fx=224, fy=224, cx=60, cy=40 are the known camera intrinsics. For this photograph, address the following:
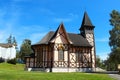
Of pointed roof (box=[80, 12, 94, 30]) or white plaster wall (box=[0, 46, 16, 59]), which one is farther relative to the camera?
white plaster wall (box=[0, 46, 16, 59])

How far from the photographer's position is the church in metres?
38.4

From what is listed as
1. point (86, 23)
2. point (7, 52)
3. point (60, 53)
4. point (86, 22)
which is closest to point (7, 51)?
point (7, 52)

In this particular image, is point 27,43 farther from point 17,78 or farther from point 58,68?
point 17,78

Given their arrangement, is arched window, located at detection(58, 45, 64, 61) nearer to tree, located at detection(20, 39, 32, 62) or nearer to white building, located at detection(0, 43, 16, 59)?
white building, located at detection(0, 43, 16, 59)

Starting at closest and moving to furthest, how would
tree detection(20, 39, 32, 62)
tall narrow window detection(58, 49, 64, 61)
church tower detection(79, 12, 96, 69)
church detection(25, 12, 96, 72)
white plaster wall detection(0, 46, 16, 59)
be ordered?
1. church detection(25, 12, 96, 72)
2. tall narrow window detection(58, 49, 64, 61)
3. church tower detection(79, 12, 96, 69)
4. white plaster wall detection(0, 46, 16, 59)
5. tree detection(20, 39, 32, 62)

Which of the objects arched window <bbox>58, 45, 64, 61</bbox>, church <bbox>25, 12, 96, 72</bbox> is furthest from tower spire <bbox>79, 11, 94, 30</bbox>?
arched window <bbox>58, 45, 64, 61</bbox>

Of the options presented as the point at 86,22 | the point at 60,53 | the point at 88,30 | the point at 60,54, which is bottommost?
the point at 60,54

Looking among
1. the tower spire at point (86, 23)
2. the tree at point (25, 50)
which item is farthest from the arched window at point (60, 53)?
the tree at point (25, 50)

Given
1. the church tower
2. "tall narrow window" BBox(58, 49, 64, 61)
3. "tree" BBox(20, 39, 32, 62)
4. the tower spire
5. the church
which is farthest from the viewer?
"tree" BBox(20, 39, 32, 62)

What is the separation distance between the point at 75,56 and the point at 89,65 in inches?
136

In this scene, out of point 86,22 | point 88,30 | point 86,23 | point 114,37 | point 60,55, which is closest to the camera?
point 60,55

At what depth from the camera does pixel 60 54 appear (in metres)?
38.7

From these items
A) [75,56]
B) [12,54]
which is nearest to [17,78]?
[75,56]

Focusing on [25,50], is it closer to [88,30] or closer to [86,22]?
[86,22]
